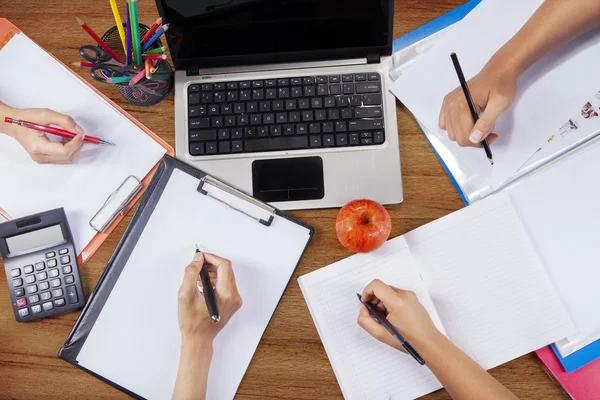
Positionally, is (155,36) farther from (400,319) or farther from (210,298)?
(400,319)

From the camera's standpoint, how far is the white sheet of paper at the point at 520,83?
0.91 meters

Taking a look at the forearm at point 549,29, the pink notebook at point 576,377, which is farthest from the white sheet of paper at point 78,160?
the pink notebook at point 576,377

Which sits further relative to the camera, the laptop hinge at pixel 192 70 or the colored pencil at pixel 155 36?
the laptop hinge at pixel 192 70

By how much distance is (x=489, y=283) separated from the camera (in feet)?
3.02

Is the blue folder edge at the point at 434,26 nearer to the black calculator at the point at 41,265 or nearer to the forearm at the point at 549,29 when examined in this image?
the forearm at the point at 549,29

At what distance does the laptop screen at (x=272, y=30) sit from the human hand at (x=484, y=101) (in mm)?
152

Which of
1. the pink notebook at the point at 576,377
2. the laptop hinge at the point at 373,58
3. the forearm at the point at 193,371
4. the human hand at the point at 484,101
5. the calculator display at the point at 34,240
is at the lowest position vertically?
the pink notebook at the point at 576,377

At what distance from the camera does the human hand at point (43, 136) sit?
0.93m

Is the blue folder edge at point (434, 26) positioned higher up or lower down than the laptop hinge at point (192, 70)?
higher up

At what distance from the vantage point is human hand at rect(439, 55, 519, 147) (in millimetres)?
875

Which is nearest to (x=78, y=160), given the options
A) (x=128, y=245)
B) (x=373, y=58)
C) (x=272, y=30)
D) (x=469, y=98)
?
(x=128, y=245)

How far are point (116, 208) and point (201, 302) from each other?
22 cm

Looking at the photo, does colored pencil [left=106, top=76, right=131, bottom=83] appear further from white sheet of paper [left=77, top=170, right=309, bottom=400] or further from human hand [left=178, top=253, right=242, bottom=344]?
human hand [left=178, top=253, right=242, bottom=344]

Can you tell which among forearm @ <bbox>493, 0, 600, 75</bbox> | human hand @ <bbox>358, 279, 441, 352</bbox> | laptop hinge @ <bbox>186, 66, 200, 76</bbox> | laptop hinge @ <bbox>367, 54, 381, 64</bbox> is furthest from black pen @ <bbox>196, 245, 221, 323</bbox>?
forearm @ <bbox>493, 0, 600, 75</bbox>
